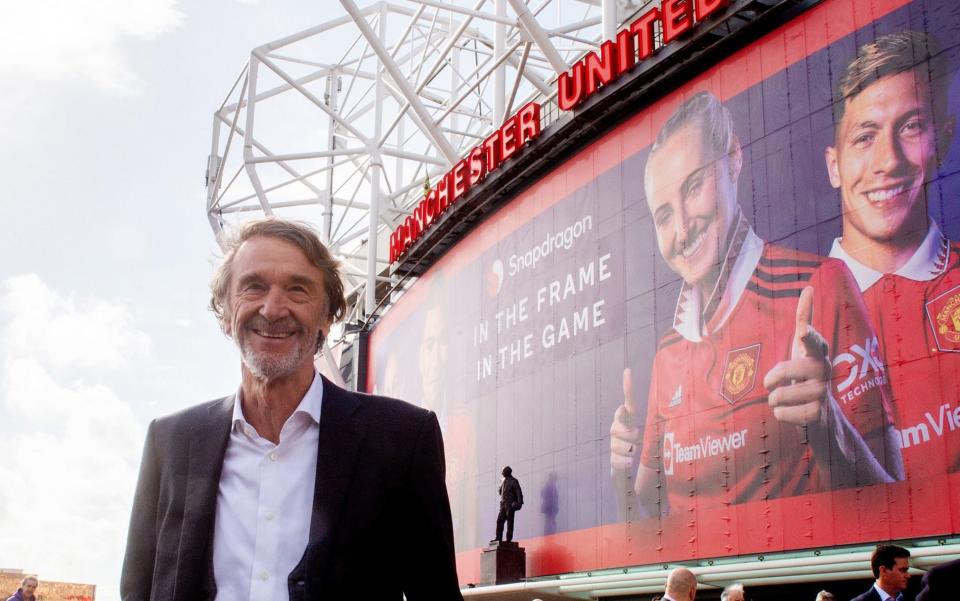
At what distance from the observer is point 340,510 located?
2.52m

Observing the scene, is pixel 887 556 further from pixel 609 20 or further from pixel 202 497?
pixel 609 20

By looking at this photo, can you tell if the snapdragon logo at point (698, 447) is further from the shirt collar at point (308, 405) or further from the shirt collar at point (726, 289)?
the shirt collar at point (308, 405)

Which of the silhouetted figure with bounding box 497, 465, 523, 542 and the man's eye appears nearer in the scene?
the man's eye

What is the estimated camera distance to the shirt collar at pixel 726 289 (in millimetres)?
16484

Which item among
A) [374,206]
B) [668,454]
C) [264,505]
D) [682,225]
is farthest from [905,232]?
[374,206]

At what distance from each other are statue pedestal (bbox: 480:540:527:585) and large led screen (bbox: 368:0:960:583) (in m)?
0.54

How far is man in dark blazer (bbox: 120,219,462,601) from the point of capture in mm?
2492

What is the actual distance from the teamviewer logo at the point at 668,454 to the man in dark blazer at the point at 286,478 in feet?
A: 49.7

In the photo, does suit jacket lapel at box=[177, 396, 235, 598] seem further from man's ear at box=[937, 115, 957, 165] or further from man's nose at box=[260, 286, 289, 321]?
man's ear at box=[937, 115, 957, 165]

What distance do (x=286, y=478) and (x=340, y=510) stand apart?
165 millimetres

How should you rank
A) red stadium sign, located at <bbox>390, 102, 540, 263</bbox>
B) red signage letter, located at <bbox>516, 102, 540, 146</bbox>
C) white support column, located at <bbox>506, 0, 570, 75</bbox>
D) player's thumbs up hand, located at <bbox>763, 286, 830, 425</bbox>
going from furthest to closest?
white support column, located at <bbox>506, 0, 570, 75</bbox>, red stadium sign, located at <bbox>390, 102, 540, 263</bbox>, red signage letter, located at <bbox>516, 102, 540, 146</bbox>, player's thumbs up hand, located at <bbox>763, 286, 830, 425</bbox>

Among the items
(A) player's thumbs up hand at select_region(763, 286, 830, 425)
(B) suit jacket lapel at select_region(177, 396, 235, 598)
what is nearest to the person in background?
(A) player's thumbs up hand at select_region(763, 286, 830, 425)

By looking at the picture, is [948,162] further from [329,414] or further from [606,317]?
[329,414]

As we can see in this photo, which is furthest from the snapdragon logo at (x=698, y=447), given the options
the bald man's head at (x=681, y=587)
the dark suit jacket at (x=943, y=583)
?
the dark suit jacket at (x=943, y=583)
